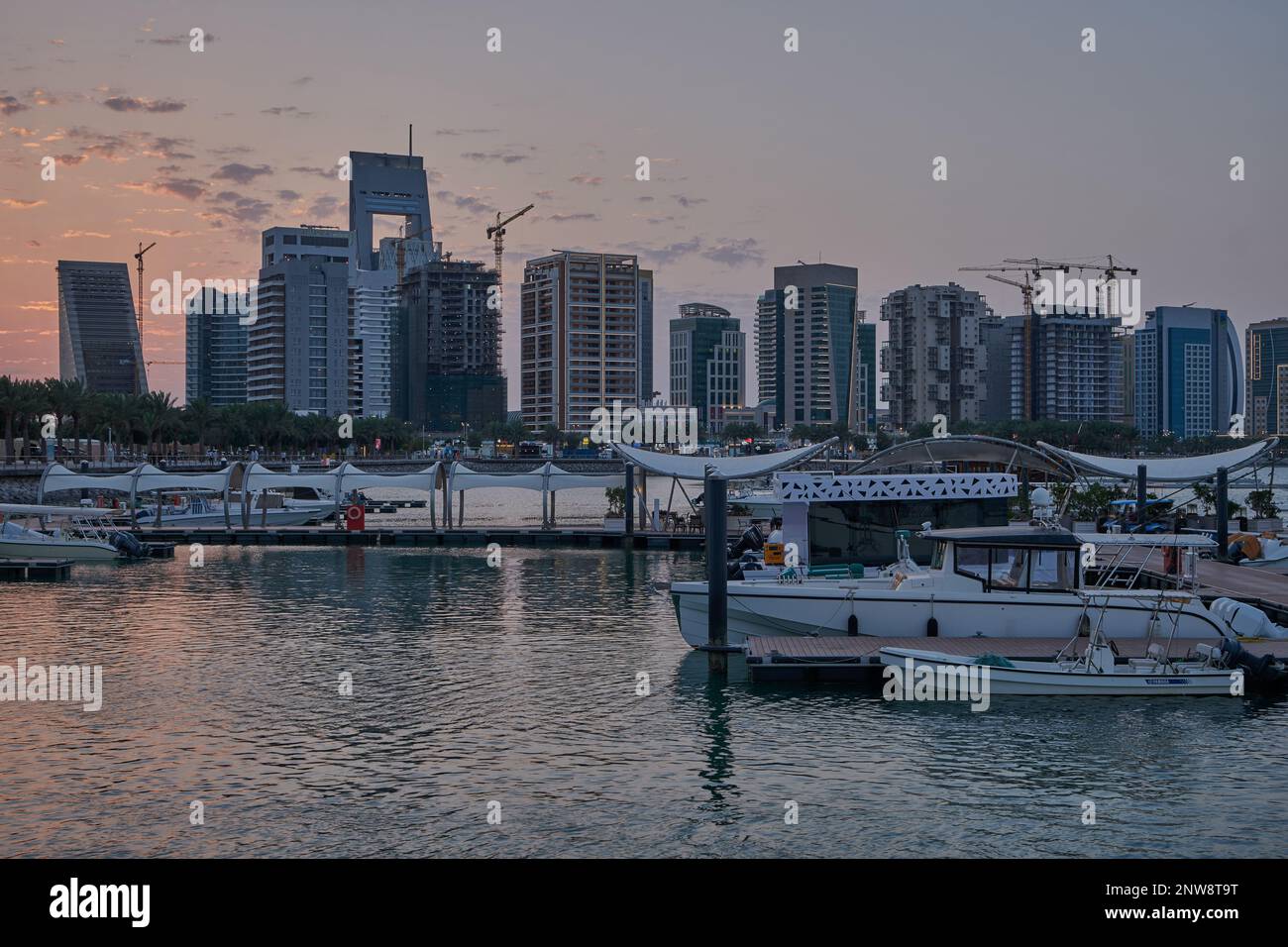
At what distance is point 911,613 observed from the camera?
29.8m

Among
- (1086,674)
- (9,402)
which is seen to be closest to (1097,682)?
(1086,674)

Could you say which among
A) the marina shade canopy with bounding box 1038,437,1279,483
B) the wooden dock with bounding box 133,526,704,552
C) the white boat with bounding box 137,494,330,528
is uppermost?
the marina shade canopy with bounding box 1038,437,1279,483

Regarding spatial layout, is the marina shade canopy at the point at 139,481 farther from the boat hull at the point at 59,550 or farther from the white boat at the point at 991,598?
the white boat at the point at 991,598

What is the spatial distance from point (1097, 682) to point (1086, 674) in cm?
33

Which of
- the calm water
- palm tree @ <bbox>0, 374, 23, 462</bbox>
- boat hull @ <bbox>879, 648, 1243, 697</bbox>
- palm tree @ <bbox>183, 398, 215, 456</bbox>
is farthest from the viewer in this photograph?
palm tree @ <bbox>183, 398, 215, 456</bbox>

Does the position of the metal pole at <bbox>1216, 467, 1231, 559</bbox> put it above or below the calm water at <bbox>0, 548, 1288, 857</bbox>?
above

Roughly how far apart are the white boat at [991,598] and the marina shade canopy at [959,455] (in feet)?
78.1

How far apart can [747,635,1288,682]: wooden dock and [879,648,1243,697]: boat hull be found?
2.67 feet

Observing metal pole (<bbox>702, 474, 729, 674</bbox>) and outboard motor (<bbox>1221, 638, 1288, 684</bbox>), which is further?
metal pole (<bbox>702, 474, 729, 674</bbox>)

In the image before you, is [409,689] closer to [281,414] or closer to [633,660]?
[633,660]

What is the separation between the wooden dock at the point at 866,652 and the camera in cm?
2777

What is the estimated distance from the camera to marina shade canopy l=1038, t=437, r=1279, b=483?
5994 cm

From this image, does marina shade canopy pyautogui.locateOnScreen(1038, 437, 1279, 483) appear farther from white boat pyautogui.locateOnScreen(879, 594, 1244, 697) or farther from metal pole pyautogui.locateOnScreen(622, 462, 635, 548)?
white boat pyautogui.locateOnScreen(879, 594, 1244, 697)

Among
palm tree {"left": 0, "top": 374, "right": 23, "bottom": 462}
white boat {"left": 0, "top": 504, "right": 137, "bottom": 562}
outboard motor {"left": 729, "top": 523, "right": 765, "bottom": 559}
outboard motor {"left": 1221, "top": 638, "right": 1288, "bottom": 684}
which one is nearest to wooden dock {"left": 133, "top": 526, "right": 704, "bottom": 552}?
white boat {"left": 0, "top": 504, "right": 137, "bottom": 562}
